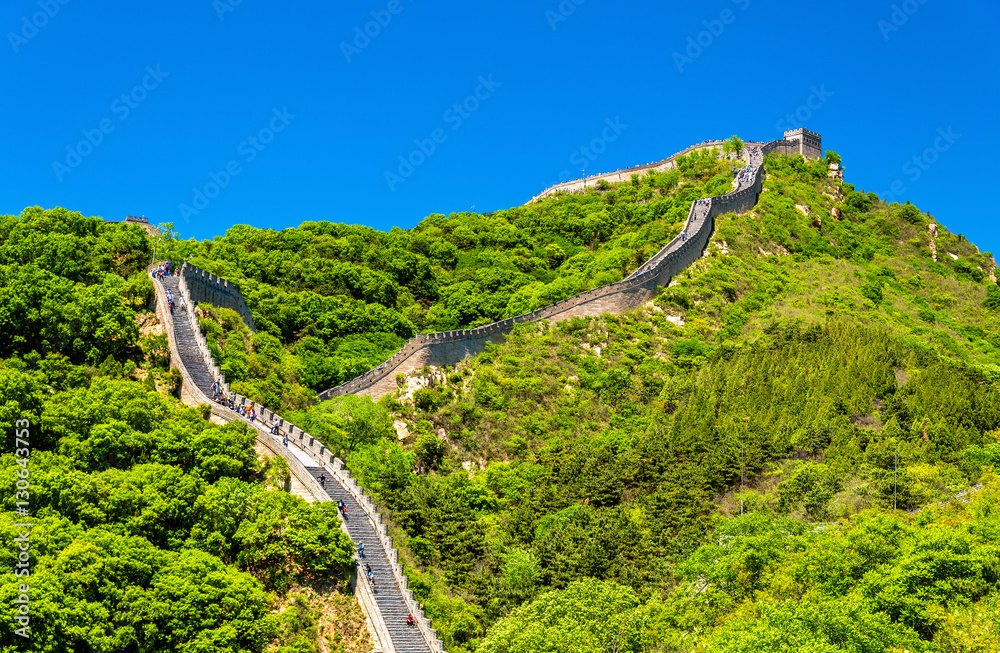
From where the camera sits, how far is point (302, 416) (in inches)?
2126

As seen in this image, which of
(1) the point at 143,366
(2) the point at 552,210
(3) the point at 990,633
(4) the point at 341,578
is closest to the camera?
(3) the point at 990,633

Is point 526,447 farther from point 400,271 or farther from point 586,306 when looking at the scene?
point 400,271

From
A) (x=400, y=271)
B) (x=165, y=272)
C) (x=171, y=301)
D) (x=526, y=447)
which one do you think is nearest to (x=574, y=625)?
(x=526, y=447)

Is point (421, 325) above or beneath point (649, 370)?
above

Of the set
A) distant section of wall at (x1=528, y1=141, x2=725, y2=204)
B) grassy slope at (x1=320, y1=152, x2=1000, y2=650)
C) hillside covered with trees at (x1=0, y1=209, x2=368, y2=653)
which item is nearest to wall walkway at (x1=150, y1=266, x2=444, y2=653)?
hillside covered with trees at (x1=0, y1=209, x2=368, y2=653)

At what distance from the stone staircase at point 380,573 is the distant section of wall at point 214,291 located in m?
17.6

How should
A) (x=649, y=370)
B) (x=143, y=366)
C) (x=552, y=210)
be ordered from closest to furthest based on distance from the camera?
(x=143, y=366) < (x=649, y=370) < (x=552, y=210)

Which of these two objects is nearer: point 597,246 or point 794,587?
point 794,587

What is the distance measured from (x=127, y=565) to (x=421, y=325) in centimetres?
3992

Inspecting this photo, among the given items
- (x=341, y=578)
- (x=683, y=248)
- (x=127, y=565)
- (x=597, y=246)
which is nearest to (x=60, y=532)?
(x=127, y=565)

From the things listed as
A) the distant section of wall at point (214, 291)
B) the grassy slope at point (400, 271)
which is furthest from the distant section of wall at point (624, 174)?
the distant section of wall at point (214, 291)

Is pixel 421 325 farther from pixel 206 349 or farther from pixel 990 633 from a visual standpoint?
pixel 990 633

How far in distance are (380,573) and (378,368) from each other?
2329 cm

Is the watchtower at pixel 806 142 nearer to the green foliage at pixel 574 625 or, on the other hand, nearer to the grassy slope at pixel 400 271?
the grassy slope at pixel 400 271
